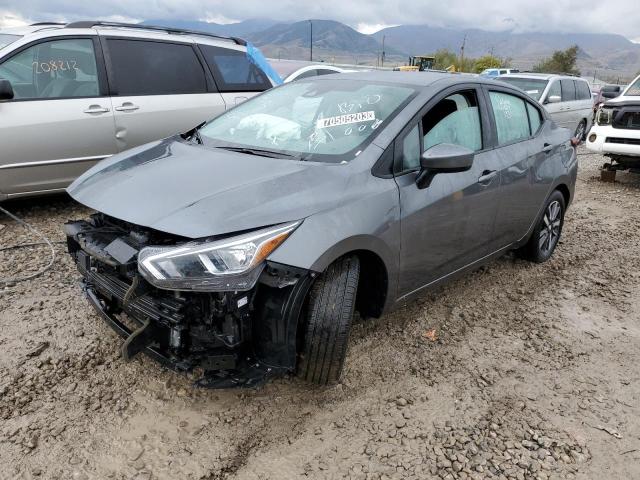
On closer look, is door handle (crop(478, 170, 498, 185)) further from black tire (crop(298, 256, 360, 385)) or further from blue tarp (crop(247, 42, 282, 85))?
blue tarp (crop(247, 42, 282, 85))

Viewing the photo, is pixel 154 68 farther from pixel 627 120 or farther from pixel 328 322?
pixel 627 120

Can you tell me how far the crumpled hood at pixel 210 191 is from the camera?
2258 millimetres

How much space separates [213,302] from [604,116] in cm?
824

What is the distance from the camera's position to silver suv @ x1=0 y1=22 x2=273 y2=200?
15.1 feet

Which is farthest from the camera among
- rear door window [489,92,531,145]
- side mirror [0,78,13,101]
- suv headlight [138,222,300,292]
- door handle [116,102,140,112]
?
door handle [116,102,140,112]

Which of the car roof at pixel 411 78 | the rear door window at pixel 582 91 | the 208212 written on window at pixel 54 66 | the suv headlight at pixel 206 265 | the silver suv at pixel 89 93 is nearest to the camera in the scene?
the suv headlight at pixel 206 265

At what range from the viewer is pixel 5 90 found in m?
4.34

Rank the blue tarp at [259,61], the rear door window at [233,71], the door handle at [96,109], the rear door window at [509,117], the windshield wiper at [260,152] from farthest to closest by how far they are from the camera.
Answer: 1. the blue tarp at [259,61]
2. the rear door window at [233,71]
3. the door handle at [96,109]
4. the rear door window at [509,117]
5. the windshield wiper at [260,152]

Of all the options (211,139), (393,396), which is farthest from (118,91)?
(393,396)

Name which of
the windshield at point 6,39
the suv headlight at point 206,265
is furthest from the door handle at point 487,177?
the windshield at point 6,39

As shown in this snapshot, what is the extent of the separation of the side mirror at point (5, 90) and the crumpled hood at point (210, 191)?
208 centimetres

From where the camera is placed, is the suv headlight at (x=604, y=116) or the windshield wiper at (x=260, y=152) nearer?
the windshield wiper at (x=260, y=152)

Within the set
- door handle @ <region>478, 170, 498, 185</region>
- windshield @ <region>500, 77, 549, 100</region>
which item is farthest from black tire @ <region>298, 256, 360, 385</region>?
windshield @ <region>500, 77, 549, 100</region>

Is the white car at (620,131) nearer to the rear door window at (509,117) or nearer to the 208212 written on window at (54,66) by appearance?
the rear door window at (509,117)
